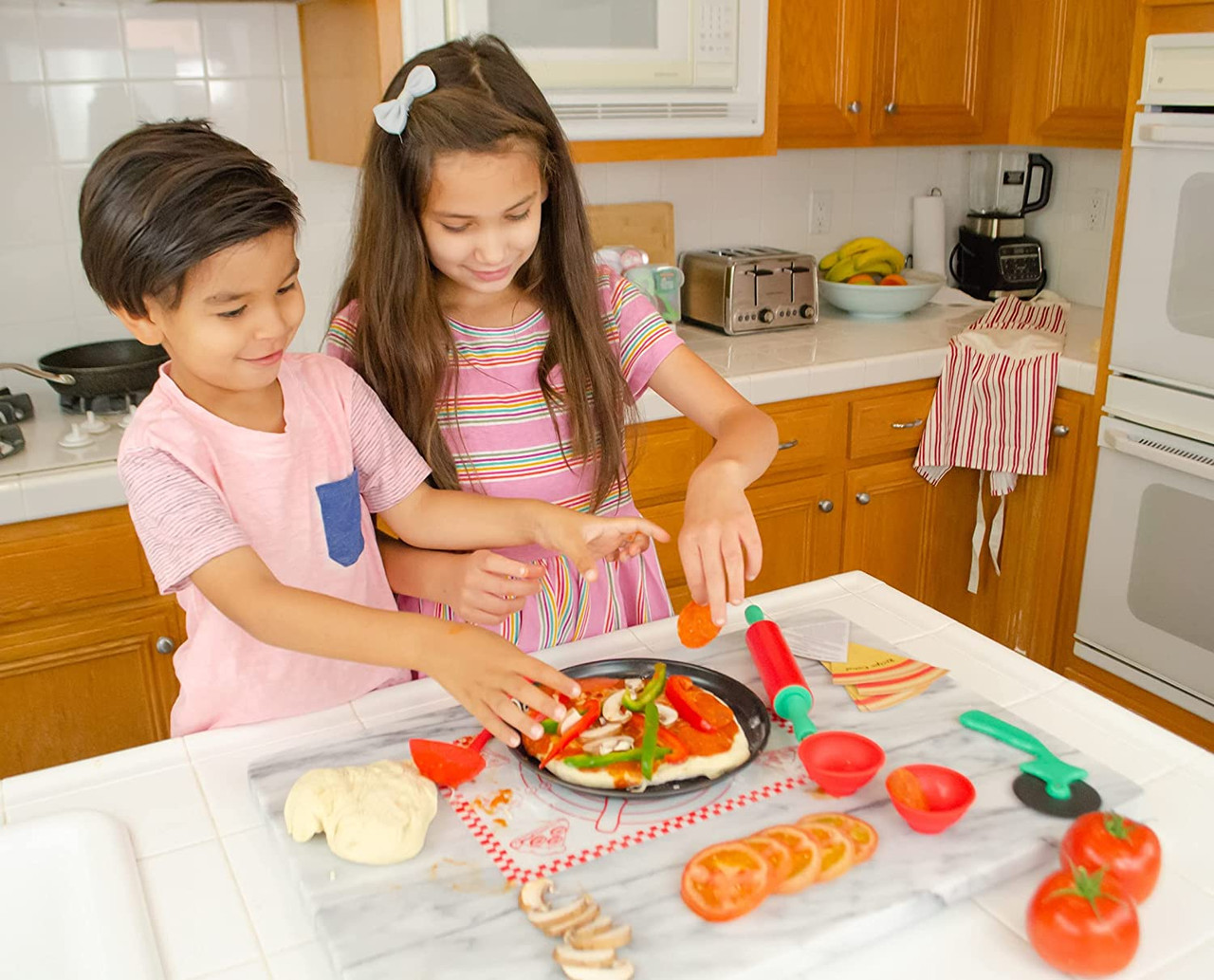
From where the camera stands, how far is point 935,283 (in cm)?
288

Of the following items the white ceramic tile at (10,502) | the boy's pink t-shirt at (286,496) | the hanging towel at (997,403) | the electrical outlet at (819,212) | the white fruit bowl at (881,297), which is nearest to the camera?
the boy's pink t-shirt at (286,496)

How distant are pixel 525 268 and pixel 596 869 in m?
0.75

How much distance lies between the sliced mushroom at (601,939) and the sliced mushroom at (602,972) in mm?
17

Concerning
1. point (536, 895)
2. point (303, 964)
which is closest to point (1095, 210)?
point (536, 895)

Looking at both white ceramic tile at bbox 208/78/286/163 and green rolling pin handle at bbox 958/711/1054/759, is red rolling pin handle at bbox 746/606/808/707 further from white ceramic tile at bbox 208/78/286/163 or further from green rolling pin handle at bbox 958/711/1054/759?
white ceramic tile at bbox 208/78/286/163

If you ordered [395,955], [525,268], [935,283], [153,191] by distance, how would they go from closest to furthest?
1. [395,955]
2. [153,191]
3. [525,268]
4. [935,283]

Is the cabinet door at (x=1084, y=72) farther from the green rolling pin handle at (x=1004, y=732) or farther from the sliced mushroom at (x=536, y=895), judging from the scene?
the sliced mushroom at (x=536, y=895)

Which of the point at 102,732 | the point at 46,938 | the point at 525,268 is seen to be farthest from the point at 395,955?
the point at 102,732

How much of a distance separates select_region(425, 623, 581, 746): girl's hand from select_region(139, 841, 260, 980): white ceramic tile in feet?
0.71

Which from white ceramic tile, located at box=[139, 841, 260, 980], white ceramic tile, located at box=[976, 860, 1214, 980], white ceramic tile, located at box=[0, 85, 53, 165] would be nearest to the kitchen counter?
white ceramic tile, located at box=[0, 85, 53, 165]

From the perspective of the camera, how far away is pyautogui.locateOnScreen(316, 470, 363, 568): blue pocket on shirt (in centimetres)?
116

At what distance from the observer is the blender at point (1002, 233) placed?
119 inches

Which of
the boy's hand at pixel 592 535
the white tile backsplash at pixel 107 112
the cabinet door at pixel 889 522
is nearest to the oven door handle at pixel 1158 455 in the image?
the cabinet door at pixel 889 522

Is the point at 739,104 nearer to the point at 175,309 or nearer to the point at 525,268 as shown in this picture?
the point at 525,268
